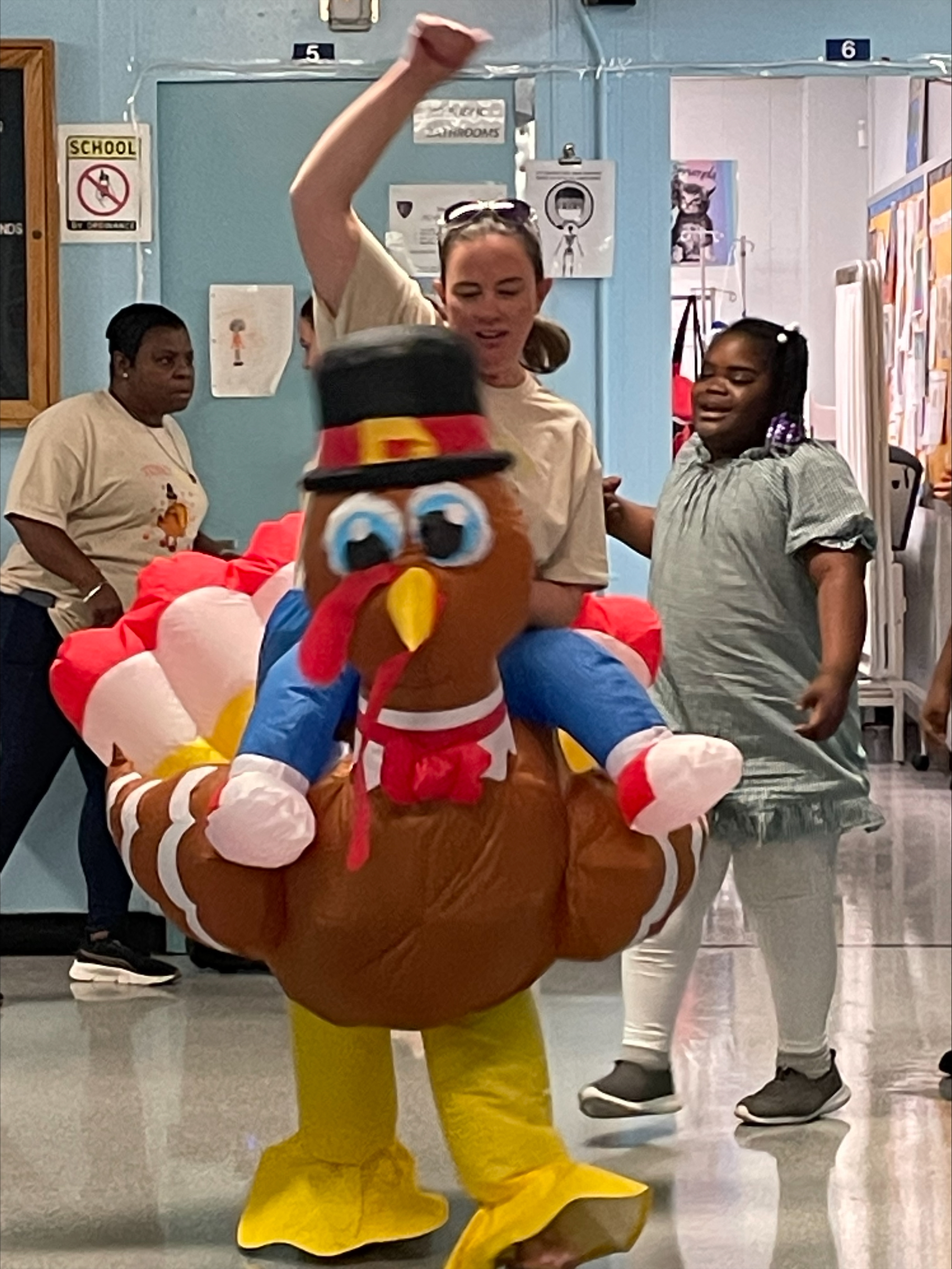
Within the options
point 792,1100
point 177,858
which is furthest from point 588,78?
point 177,858

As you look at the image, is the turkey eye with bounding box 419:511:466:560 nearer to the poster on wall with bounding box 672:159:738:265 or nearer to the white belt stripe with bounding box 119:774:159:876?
the white belt stripe with bounding box 119:774:159:876

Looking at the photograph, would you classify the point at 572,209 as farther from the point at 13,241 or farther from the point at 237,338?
the point at 13,241

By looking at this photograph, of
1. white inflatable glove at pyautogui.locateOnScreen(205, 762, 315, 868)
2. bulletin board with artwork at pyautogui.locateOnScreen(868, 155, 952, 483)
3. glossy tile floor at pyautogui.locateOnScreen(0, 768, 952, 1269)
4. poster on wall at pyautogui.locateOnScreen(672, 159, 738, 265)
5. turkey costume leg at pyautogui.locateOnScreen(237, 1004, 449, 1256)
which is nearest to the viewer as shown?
white inflatable glove at pyautogui.locateOnScreen(205, 762, 315, 868)

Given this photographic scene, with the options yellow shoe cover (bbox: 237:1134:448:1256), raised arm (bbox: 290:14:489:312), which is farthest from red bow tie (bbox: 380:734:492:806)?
yellow shoe cover (bbox: 237:1134:448:1256)

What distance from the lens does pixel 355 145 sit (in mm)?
2055

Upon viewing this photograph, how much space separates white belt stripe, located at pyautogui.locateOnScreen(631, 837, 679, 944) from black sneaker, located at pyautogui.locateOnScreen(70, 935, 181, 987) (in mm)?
2066

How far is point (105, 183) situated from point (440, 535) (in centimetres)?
251

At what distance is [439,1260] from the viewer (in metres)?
2.64

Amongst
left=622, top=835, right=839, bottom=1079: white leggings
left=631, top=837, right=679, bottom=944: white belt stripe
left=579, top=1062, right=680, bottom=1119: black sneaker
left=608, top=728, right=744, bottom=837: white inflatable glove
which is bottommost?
left=579, top=1062, right=680, bottom=1119: black sneaker

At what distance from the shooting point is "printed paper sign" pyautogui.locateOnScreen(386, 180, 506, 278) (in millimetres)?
4254

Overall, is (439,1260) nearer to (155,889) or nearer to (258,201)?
(155,889)

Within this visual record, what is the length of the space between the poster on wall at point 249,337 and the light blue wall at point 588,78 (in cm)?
14

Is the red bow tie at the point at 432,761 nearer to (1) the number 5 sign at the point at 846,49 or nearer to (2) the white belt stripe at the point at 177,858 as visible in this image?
(2) the white belt stripe at the point at 177,858

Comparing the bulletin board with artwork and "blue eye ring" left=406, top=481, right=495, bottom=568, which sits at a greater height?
the bulletin board with artwork
